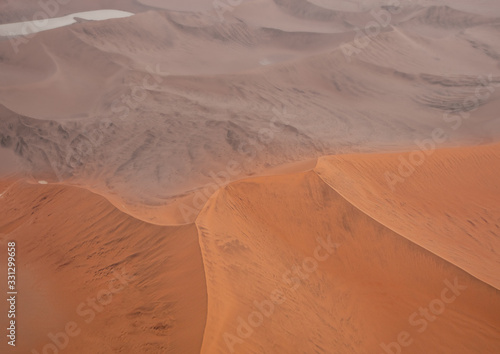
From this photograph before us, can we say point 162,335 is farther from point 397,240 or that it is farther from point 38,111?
point 38,111

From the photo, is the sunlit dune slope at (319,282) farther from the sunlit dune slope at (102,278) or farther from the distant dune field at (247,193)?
the sunlit dune slope at (102,278)

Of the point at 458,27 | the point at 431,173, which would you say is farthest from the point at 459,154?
the point at 458,27

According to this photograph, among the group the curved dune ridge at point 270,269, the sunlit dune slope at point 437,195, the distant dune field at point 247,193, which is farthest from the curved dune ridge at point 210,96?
the sunlit dune slope at point 437,195

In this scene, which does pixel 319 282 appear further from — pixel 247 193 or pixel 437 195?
pixel 437 195

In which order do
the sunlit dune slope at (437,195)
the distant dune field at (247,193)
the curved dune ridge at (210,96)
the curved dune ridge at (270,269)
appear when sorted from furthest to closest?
the curved dune ridge at (210,96) < the sunlit dune slope at (437,195) < the distant dune field at (247,193) < the curved dune ridge at (270,269)

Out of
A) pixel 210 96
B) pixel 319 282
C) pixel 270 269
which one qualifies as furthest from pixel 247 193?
pixel 210 96

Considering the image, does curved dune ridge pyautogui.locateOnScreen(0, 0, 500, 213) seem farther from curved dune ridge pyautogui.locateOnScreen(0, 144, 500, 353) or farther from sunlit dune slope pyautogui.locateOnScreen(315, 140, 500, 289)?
sunlit dune slope pyautogui.locateOnScreen(315, 140, 500, 289)
